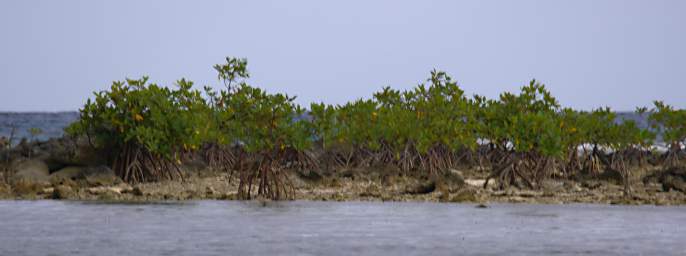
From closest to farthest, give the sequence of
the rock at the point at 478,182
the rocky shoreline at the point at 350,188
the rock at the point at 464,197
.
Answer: the rock at the point at 464,197, the rocky shoreline at the point at 350,188, the rock at the point at 478,182

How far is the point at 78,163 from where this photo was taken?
26.7 metres

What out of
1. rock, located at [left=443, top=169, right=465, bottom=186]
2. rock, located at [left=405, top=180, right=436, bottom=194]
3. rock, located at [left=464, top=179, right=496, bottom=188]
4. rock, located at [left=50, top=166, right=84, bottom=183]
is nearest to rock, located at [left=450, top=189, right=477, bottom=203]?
rock, located at [left=405, top=180, right=436, bottom=194]

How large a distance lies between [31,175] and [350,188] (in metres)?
7.47

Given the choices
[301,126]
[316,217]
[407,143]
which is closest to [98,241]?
[316,217]

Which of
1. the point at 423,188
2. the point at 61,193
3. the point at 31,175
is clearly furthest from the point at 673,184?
the point at 31,175

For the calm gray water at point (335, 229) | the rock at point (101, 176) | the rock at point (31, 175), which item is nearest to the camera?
the calm gray water at point (335, 229)

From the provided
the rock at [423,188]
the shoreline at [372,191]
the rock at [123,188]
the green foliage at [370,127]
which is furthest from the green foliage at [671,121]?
the rock at [123,188]

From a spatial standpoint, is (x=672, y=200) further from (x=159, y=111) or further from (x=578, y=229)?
(x=159, y=111)

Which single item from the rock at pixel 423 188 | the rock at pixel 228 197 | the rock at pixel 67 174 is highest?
the rock at pixel 67 174

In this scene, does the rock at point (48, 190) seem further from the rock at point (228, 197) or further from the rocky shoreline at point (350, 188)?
the rock at point (228, 197)

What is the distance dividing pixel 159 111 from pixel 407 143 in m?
6.40

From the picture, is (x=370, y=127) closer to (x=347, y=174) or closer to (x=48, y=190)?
(x=347, y=174)

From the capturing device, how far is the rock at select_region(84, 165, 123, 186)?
24531mm

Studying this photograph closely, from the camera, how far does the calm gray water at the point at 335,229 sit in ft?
45.2
